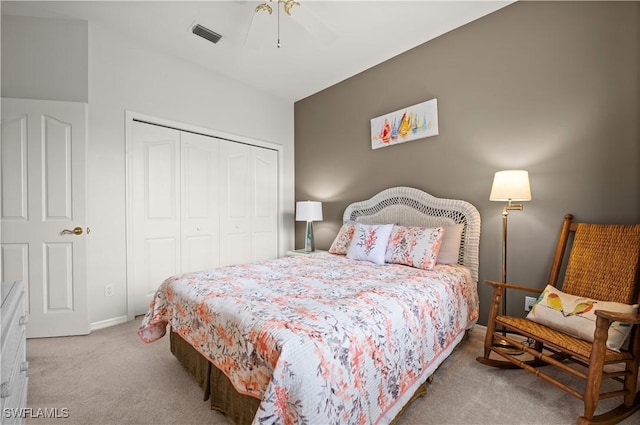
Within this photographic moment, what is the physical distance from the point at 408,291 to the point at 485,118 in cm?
191

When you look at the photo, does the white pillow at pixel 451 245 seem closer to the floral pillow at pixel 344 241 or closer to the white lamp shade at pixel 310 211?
the floral pillow at pixel 344 241

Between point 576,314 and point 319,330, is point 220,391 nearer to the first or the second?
point 319,330

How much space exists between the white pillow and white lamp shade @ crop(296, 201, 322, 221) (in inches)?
67.7

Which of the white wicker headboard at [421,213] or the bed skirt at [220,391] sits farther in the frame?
the white wicker headboard at [421,213]

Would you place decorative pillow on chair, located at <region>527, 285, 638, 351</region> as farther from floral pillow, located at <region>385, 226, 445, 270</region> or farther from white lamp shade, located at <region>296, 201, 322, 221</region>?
white lamp shade, located at <region>296, 201, 322, 221</region>

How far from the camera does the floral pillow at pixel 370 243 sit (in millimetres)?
2713

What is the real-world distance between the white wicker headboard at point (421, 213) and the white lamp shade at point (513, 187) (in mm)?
462

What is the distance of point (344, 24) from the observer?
9.15 feet

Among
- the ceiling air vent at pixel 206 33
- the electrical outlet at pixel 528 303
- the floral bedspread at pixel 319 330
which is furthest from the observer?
the ceiling air vent at pixel 206 33

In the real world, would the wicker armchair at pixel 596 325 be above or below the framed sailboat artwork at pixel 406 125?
below

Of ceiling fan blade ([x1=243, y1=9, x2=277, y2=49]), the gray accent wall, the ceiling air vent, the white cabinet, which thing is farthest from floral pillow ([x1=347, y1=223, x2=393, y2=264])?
the gray accent wall

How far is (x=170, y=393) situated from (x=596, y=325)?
2.37 metres

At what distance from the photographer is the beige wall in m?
2.06

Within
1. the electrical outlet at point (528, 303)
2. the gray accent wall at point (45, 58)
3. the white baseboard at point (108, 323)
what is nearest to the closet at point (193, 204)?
the white baseboard at point (108, 323)
